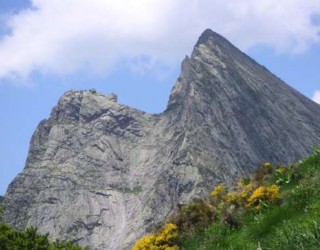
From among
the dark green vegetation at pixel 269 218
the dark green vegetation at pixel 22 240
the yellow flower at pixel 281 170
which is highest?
the dark green vegetation at pixel 22 240

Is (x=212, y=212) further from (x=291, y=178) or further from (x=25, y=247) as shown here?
(x=25, y=247)

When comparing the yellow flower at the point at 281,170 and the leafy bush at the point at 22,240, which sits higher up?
the leafy bush at the point at 22,240

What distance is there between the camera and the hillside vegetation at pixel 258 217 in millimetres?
7844

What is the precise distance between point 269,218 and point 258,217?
61.5 inches

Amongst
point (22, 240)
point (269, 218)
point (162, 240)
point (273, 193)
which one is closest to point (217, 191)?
point (162, 240)

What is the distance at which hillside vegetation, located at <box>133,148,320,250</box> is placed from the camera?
7.84 meters

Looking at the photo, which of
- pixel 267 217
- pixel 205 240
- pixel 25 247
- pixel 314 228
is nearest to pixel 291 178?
pixel 205 240

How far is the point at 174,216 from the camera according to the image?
65.2 feet

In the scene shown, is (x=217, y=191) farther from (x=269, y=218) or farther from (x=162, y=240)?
(x=269, y=218)

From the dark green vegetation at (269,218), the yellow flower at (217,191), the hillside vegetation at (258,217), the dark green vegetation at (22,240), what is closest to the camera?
the dark green vegetation at (269,218)

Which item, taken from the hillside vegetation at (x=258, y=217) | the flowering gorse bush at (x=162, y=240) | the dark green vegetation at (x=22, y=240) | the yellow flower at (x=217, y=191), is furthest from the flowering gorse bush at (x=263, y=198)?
the dark green vegetation at (x=22, y=240)

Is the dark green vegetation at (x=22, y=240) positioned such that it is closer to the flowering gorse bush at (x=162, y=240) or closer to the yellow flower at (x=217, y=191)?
the flowering gorse bush at (x=162, y=240)

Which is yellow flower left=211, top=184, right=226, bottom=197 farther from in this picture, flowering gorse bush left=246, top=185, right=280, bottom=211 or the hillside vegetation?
flowering gorse bush left=246, top=185, right=280, bottom=211

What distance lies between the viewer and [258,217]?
1270 cm
